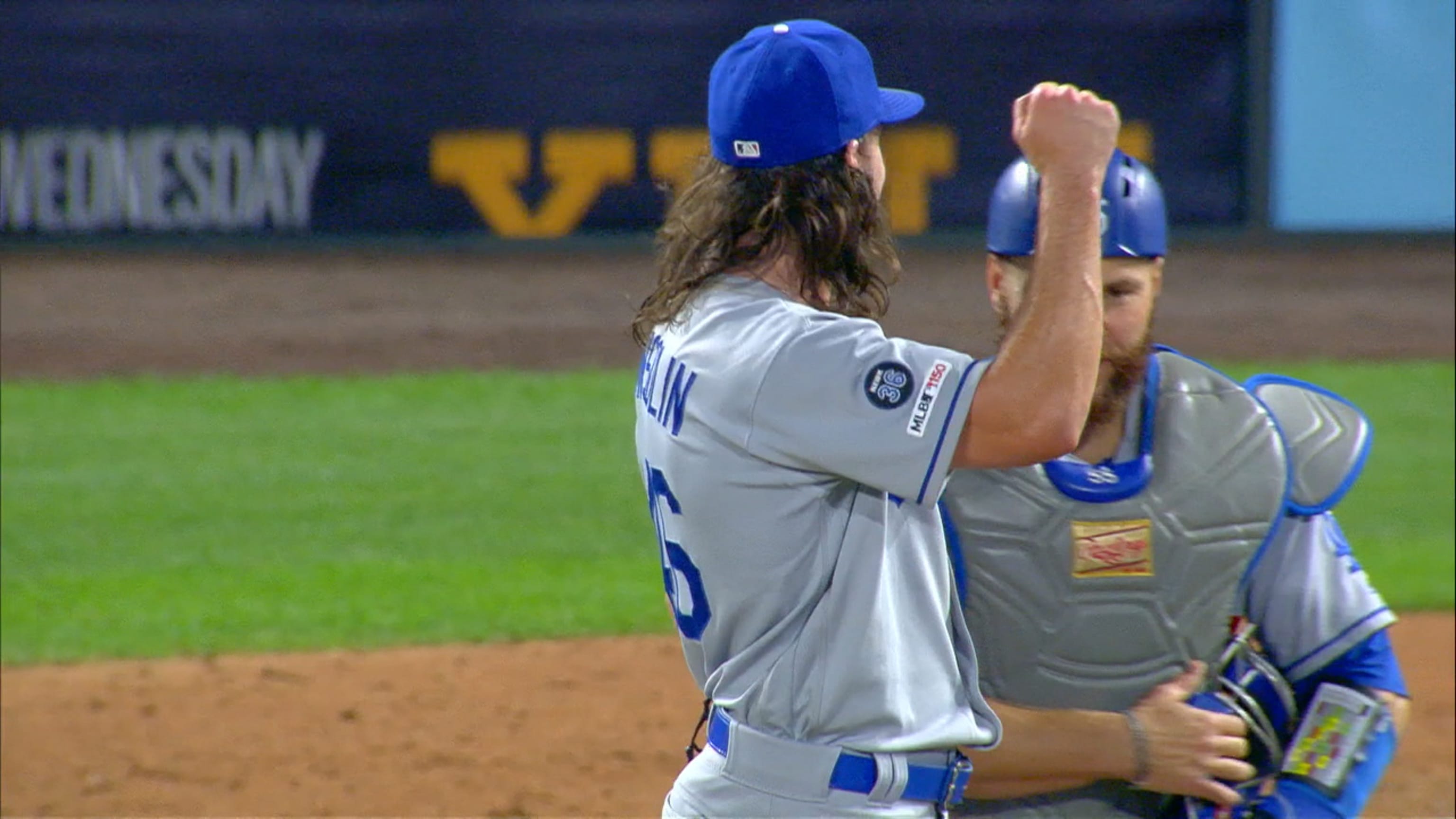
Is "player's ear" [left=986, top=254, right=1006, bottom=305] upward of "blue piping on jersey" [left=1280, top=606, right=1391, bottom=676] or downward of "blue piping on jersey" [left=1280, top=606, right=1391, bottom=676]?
upward

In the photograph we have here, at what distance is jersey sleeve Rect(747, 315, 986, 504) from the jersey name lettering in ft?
0.42

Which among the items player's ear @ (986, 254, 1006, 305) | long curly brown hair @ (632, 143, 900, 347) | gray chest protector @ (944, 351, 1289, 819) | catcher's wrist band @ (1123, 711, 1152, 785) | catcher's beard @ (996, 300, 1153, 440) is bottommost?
catcher's wrist band @ (1123, 711, 1152, 785)

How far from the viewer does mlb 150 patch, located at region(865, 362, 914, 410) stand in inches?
79.4

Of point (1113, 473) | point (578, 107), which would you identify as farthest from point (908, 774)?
point (578, 107)

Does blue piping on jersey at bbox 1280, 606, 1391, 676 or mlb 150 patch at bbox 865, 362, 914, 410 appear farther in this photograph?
blue piping on jersey at bbox 1280, 606, 1391, 676

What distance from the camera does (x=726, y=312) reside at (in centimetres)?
215

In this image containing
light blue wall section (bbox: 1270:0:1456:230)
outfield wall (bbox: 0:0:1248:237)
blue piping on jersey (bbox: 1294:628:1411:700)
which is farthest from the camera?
light blue wall section (bbox: 1270:0:1456:230)

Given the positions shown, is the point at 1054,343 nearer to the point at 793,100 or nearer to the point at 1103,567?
the point at 793,100

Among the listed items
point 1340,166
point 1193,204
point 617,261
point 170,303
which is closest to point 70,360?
point 170,303

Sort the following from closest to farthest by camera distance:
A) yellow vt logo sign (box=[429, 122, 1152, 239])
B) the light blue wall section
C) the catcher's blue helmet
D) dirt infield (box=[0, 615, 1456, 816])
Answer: the catcher's blue helmet < dirt infield (box=[0, 615, 1456, 816]) < yellow vt logo sign (box=[429, 122, 1152, 239]) < the light blue wall section

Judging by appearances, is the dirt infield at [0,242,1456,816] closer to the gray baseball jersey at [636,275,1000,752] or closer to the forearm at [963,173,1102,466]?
the gray baseball jersey at [636,275,1000,752]

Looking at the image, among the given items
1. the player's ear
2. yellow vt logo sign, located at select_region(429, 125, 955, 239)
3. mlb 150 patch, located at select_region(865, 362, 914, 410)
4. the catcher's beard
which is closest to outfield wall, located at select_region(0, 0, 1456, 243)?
yellow vt logo sign, located at select_region(429, 125, 955, 239)

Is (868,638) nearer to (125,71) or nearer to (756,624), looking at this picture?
(756,624)

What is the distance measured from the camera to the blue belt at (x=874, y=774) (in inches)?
83.7
